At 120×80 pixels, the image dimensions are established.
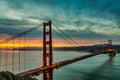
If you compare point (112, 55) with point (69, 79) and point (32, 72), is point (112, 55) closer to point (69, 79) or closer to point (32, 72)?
point (69, 79)

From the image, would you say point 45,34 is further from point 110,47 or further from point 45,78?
point 110,47

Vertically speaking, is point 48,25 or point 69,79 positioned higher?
point 48,25

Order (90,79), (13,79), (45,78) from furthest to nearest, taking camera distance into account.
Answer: (90,79), (45,78), (13,79)

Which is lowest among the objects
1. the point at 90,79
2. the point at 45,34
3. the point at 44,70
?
the point at 90,79

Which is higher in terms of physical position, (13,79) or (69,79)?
(13,79)

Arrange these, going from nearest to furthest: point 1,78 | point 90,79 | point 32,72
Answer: point 1,78 → point 32,72 → point 90,79

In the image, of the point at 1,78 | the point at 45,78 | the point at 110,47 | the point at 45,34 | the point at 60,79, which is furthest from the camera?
the point at 110,47

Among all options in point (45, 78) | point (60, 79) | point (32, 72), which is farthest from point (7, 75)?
point (60, 79)

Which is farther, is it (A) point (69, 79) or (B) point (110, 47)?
(B) point (110, 47)

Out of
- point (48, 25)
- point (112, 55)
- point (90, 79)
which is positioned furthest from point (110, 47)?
point (48, 25)
